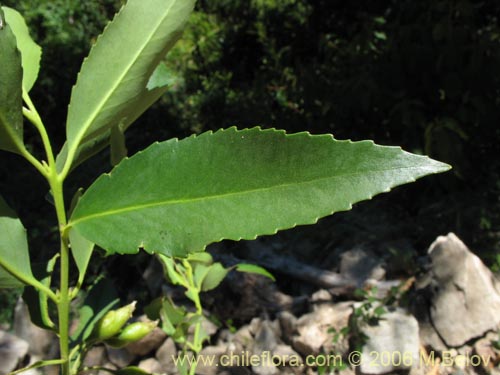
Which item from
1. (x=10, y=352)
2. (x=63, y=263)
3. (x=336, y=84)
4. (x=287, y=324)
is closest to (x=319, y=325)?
(x=287, y=324)

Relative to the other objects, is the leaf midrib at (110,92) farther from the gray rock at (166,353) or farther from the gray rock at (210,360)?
the gray rock at (166,353)

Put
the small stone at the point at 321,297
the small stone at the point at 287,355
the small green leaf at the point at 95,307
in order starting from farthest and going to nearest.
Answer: the small stone at the point at 321,297 < the small stone at the point at 287,355 < the small green leaf at the point at 95,307

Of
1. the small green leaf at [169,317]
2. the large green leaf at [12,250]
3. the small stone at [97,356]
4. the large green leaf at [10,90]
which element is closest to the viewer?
the large green leaf at [10,90]

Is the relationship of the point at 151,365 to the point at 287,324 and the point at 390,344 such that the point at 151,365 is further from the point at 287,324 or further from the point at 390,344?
the point at 390,344

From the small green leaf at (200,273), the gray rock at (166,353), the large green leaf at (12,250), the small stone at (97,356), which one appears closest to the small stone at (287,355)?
the gray rock at (166,353)

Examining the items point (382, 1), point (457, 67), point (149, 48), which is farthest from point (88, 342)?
point (382, 1)

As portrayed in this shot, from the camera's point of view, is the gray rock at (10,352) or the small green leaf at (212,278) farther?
the gray rock at (10,352)
